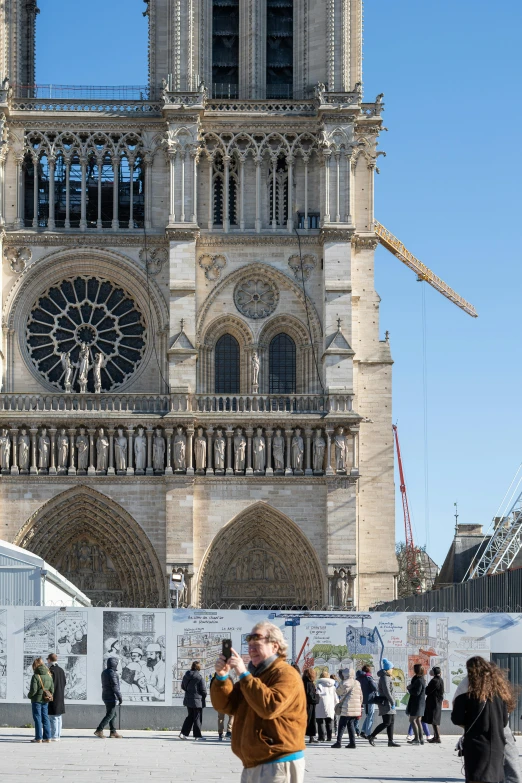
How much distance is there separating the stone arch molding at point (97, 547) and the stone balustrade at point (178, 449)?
1026mm

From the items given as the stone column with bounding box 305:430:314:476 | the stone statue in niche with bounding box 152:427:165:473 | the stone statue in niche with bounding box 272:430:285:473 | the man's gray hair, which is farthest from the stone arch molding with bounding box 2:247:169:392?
the man's gray hair

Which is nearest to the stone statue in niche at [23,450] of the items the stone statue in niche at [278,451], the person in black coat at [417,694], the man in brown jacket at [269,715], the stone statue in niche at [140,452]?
the stone statue in niche at [140,452]

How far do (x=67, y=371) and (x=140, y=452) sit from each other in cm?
308

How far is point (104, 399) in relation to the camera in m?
39.5

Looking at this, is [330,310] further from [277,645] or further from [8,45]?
[277,645]

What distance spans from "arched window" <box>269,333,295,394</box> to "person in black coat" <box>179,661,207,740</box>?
1950 cm

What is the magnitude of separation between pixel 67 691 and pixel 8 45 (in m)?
23.9

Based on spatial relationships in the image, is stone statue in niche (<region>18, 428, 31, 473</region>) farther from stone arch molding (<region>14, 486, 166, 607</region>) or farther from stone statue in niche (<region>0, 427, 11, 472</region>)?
stone arch molding (<region>14, 486, 166, 607</region>)

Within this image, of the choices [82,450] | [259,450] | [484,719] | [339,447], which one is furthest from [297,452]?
[484,719]

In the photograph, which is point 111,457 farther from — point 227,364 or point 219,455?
point 227,364

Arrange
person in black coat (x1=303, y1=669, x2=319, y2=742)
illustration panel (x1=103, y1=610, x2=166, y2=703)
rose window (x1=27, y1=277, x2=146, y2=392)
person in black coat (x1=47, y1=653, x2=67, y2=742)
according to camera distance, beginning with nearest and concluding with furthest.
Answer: person in black coat (x1=47, y1=653, x2=67, y2=742) < person in black coat (x1=303, y1=669, x2=319, y2=742) < illustration panel (x1=103, y1=610, x2=166, y2=703) < rose window (x1=27, y1=277, x2=146, y2=392)

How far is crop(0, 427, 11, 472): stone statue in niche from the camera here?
3884 centimetres

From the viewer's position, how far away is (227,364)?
136 feet

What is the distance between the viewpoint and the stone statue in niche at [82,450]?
128ft
